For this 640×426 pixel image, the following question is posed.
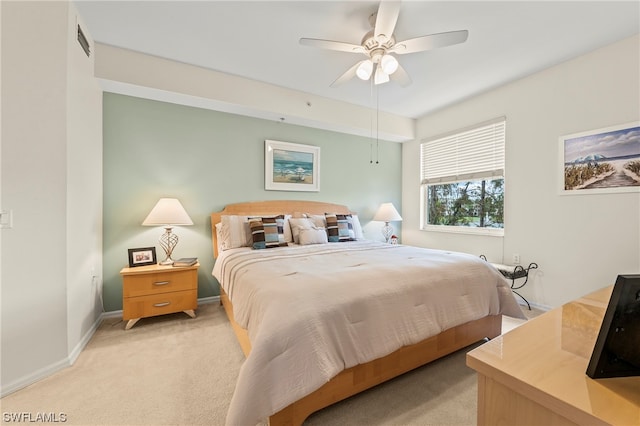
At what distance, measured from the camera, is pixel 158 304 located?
106 inches

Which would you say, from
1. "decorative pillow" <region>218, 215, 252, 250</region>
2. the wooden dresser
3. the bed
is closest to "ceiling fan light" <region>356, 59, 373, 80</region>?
the bed

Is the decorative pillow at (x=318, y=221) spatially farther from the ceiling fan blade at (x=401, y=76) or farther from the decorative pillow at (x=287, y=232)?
the ceiling fan blade at (x=401, y=76)

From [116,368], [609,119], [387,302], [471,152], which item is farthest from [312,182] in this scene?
[609,119]

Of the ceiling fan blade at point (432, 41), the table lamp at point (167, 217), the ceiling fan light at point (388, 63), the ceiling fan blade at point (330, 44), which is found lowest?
the table lamp at point (167, 217)

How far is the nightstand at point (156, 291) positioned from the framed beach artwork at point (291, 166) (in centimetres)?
158

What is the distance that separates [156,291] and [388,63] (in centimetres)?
298

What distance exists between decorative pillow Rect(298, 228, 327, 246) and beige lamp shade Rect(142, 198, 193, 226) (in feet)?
4.16

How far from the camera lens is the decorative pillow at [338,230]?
137 inches

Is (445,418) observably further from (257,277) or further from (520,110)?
(520,110)

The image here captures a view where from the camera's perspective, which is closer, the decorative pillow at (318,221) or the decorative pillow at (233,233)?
the decorative pillow at (233,233)

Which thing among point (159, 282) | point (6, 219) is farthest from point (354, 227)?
point (6, 219)

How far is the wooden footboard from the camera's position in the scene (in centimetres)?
139

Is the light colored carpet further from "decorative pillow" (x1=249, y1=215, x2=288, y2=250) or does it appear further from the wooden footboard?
"decorative pillow" (x1=249, y1=215, x2=288, y2=250)

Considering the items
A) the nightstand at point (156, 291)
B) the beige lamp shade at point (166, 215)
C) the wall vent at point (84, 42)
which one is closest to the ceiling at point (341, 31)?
the wall vent at point (84, 42)
